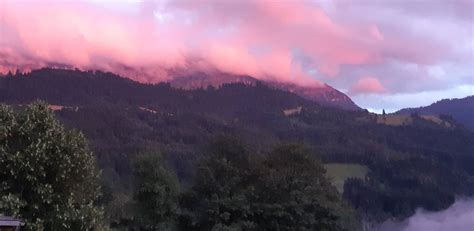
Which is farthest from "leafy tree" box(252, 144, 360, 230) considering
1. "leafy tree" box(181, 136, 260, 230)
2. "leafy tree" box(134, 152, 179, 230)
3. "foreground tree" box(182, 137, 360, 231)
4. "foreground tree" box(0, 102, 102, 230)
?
"foreground tree" box(0, 102, 102, 230)

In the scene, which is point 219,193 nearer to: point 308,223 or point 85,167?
point 308,223

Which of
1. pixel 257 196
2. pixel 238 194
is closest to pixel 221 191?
pixel 238 194

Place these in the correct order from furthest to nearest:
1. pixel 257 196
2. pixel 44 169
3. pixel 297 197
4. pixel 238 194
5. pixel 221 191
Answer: pixel 297 197 → pixel 257 196 → pixel 221 191 → pixel 238 194 → pixel 44 169

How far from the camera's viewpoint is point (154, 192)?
6150cm

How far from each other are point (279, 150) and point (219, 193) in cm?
959

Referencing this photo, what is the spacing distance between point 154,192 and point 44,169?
2527 cm

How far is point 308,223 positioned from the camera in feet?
206

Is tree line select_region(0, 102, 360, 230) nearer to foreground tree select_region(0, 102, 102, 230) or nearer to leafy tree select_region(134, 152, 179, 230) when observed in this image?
leafy tree select_region(134, 152, 179, 230)

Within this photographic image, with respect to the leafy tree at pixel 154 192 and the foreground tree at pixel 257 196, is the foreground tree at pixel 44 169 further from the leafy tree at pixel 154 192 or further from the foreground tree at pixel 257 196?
the foreground tree at pixel 257 196

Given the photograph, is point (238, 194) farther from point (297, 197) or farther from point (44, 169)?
point (44, 169)

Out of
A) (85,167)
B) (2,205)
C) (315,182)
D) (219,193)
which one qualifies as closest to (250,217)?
(219,193)

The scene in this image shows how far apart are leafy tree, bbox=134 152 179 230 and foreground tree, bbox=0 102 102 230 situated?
2318cm

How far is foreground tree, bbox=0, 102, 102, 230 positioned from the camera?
36.0 metres

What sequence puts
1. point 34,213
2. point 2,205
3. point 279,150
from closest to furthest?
point 2,205 → point 34,213 → point 279,150
